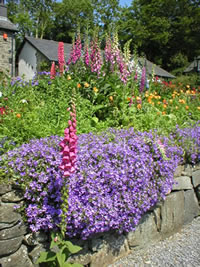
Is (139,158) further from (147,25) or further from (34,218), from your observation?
(147,25)

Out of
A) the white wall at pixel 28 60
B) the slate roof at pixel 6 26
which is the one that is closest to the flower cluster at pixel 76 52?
the slate roof at pixel 6 26

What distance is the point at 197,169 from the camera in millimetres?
3869

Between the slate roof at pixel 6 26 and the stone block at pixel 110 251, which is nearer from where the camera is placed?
the stone block at pixel 110 251

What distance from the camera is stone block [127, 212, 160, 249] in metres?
2.95

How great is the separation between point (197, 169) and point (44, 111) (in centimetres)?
242

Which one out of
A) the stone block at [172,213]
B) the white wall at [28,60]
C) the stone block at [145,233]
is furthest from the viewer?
the white wall at [28,60]

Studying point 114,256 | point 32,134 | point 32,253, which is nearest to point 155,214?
point 114,256

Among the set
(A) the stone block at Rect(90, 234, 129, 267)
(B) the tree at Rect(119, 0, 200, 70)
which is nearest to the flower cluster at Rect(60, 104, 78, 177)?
(A) the stone block at Rect(90, 234, 129, 267)

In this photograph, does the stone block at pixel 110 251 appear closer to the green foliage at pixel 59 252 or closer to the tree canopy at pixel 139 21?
the green foliage at pixel 59 252

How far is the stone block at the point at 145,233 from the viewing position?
295cm

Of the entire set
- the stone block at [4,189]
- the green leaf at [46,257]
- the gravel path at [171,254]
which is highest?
the stone block at [4,189]

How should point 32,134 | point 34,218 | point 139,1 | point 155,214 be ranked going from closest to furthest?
point 34,218 < point 32,134 < point 155,214 < point 139,1

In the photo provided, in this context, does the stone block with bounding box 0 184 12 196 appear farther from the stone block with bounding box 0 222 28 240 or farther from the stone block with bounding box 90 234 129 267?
the stone block with bounding box 90 234 129 267

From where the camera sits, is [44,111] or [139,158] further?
[44,111]
